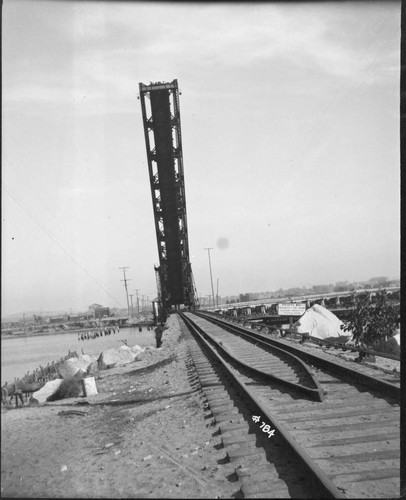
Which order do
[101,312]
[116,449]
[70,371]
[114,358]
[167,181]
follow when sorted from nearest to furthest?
[116,449]
[70,371]
[114,358]
[167,181]
[101,312]

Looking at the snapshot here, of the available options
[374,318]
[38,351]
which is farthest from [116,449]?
[38,351]

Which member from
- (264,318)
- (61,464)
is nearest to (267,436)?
(61,464)

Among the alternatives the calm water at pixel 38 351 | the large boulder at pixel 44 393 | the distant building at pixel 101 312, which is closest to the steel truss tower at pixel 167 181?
the calm water at pixel 38 351

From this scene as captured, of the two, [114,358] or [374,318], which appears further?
[114,358]

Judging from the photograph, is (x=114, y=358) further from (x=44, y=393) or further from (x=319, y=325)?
(x=319, y=325)

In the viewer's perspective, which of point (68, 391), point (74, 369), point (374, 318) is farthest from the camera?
point (74, 369)

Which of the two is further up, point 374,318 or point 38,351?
point 374,318

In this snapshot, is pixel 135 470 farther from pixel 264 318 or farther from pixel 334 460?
pixel 264 318
